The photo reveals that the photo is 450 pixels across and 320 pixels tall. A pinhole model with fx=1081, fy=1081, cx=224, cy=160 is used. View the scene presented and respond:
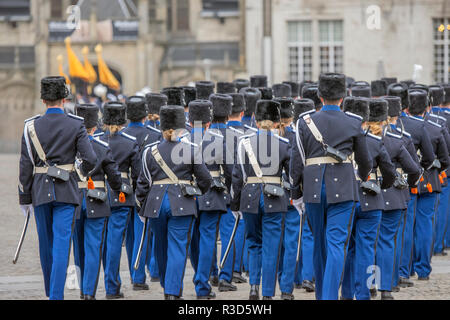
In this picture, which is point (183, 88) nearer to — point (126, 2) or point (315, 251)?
point (315, 251)

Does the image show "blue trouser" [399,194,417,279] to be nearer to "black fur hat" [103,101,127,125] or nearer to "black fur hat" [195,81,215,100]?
"black fur hat" [103,101,127,125]

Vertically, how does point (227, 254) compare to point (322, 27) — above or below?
below

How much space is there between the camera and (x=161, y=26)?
187 feet

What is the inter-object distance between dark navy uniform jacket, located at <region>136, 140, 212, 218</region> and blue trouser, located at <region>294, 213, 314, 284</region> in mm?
1791

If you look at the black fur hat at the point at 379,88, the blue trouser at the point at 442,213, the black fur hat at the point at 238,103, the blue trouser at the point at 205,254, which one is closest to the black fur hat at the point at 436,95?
the blue trouser at the point at 442,213

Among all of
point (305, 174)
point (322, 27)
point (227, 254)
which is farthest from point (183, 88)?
point (322, 27)

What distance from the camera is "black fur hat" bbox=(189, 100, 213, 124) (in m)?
11.2

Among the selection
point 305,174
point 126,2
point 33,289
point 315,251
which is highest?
point 126,2

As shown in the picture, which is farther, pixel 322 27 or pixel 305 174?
pixel 322 27

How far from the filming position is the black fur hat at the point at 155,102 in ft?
42.2

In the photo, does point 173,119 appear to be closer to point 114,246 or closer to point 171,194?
point 171,194

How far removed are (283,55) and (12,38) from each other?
20972 millimetres

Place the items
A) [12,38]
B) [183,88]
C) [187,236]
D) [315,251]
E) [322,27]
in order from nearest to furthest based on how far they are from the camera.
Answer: [315,251]
[187,236]
[183,88]
[322,27]
[12,38]

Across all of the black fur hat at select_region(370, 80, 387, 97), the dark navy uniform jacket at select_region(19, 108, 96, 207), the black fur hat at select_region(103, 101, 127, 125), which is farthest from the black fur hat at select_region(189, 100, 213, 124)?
the black fur hat at select_region(370, 80, 387, 97)
